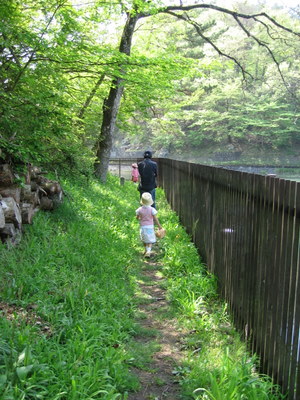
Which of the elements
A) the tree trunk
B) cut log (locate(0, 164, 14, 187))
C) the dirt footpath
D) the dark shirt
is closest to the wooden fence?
the dirt footpath

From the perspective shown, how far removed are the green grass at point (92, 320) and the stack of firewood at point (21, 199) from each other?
205mm

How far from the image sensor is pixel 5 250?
4500mm

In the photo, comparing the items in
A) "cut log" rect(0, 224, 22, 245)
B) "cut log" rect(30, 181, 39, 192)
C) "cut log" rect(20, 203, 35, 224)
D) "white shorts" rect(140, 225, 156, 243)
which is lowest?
"white shorts" rect(140, 225, 156, 243)

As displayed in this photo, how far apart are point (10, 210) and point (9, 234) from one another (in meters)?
0.32

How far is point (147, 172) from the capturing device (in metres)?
8.65

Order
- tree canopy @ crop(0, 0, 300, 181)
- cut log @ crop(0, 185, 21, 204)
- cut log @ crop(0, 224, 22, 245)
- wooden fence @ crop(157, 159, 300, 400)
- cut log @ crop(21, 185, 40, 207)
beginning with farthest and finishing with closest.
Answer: cut log @ crop(21, 185, 40, 207), tree canopy @ crop(0, 0, 300, 181), cut log @ crop(0, 185, 21, 204), cut log @ crop(0, 224, 22, 245), wooden fence @ crop(157, 159, 300, 400)

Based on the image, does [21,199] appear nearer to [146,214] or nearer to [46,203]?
[46,203]

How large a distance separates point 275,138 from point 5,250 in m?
41.9

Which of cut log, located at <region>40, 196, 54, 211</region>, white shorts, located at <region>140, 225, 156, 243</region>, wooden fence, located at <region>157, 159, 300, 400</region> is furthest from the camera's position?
white shorts, located at <region>140, 225, 156, 243</region>

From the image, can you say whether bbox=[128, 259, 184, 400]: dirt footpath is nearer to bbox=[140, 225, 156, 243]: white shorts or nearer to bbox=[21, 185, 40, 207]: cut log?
bbox=[140, 225, 156, 243]: white shorts

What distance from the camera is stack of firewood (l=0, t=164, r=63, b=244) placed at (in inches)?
189

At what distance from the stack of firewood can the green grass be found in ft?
0.67

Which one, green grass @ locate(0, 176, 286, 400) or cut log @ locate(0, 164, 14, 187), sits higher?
cut log @ locate(0, 164, 14, 187)

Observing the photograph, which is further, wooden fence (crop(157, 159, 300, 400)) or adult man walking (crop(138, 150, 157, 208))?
adult man walking (crop(138, 150, 157, 208))
